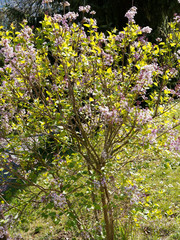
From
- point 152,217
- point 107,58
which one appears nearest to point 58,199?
point 107,58

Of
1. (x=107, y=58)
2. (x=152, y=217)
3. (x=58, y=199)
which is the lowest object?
(x=58, y=199)

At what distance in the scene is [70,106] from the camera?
2408 mm

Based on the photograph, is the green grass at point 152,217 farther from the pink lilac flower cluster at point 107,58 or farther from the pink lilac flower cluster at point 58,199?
the pink lilac flower cluster at point 107,58

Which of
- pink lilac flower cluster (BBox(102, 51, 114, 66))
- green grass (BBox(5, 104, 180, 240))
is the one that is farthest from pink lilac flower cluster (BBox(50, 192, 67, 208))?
pink lilac flower cluster (BBox(102, 51, 114, 66))

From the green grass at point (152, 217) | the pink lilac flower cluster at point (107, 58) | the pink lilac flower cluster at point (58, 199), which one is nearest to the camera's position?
the pink lilac flower cluster at point (58, 199)

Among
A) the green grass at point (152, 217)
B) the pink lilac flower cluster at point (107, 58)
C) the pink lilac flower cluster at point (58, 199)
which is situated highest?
the pink lilac flower cluster at point (107, 58)

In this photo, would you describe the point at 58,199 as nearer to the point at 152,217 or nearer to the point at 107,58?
the point at 107,58

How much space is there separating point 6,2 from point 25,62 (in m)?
9.63

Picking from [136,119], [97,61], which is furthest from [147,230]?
[97,61]

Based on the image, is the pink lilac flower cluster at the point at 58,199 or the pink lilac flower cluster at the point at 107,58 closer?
the pink lilac flower cluster at the point at 58,199

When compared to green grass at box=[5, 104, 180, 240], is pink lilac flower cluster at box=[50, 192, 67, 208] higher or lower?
lower

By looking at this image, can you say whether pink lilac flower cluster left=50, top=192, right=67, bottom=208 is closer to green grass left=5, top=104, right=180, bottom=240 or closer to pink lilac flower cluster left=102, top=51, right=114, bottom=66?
green grass left=5, top=104, right=180, bottom=240

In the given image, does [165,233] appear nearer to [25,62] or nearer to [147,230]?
[147,230]

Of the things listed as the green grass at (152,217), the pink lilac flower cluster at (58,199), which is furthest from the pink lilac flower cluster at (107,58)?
the pink lilac flower cluster at (58,199)
